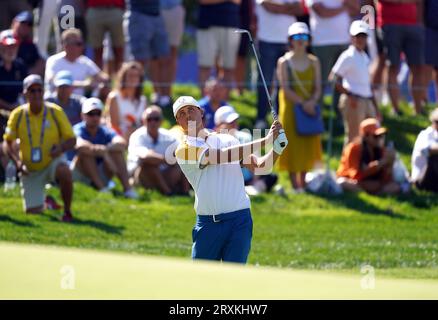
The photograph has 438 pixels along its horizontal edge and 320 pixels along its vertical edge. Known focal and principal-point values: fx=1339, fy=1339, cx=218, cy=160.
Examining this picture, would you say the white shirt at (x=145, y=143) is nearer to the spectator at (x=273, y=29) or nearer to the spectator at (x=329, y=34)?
the spectator at (x=273, y=29)

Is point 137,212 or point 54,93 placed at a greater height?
point 54,93

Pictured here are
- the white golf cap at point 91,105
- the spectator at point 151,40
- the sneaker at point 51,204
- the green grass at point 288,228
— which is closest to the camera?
the green grass at point 288,228

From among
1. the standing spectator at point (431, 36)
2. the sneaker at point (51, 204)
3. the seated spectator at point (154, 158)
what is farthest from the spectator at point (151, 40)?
the standing spectator at point (431, 36)

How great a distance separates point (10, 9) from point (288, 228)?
5.74 metres

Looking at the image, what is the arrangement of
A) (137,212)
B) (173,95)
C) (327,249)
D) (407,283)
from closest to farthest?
(407,283), (327,249), (137,212), (173,95)

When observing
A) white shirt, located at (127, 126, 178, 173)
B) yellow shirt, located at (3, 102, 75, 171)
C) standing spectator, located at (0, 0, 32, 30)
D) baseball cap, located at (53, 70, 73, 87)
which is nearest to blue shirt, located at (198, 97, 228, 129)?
white shirt, located at (127, 126, 178, 173)

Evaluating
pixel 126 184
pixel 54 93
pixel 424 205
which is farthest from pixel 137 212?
pixel 424 205

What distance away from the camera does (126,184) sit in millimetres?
16703

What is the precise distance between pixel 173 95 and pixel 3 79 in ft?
12.2

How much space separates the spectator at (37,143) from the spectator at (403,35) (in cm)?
544

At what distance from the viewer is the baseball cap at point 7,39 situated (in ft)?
56.8

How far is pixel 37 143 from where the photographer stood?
1570 centimetres
